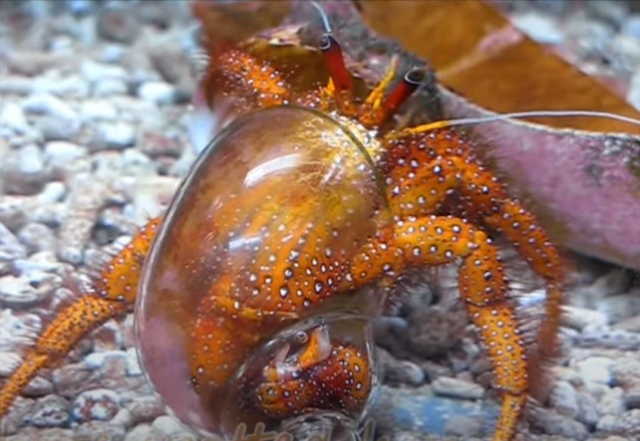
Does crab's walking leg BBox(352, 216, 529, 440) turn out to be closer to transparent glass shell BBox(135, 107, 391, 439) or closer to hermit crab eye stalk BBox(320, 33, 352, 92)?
transparent glass shell BBox(135, 107, 391, 439)

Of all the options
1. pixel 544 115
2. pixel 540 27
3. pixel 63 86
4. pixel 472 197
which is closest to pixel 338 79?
pixel 472 197

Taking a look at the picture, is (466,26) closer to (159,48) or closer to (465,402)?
(159,48)

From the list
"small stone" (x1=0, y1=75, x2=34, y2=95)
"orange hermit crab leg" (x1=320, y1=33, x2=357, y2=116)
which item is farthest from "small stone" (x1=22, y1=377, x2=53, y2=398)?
"small stone" (x1=0, y1=75, x2=34, y2=95)

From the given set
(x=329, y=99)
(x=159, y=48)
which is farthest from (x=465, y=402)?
(x=159, y=48)

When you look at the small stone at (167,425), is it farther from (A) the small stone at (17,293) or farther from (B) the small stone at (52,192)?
(B) the small stone at (52,192)

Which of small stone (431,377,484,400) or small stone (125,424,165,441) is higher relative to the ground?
small stone (125,424,165,441)

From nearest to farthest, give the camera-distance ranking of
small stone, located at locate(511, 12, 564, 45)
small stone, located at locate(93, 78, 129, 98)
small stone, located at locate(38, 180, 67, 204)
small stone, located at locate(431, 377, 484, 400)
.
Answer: small stone, located at locate(431, 377, 484, 400) < small stone, located at locate(38, 180, 67, 204) < small stone, located at locate(93, 78, 129, 98) < small stone, located at locate(511, 12, 564, 45)

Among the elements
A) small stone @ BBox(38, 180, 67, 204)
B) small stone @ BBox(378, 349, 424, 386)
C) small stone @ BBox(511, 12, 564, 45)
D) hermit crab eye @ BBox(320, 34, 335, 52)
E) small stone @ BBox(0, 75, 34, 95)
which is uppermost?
hermit crab eye @ BBox(320, 34, 335, 52)
